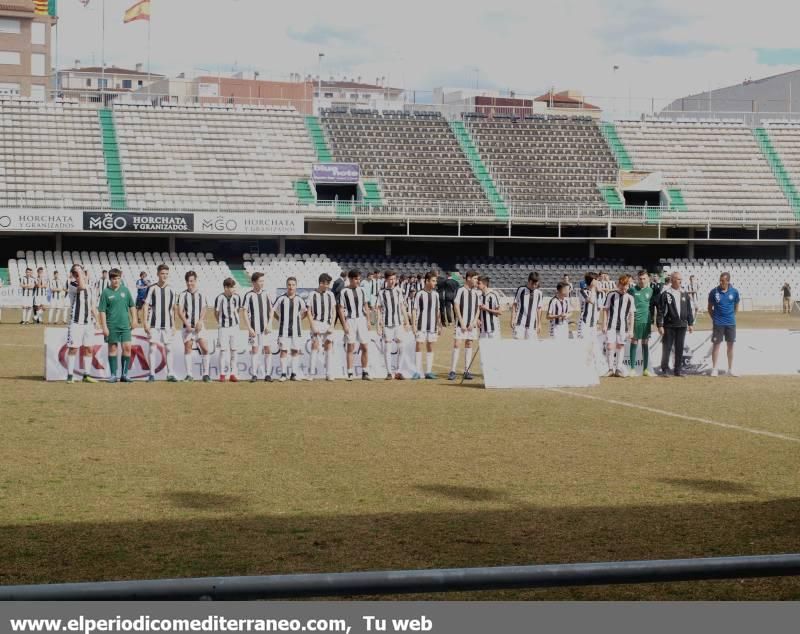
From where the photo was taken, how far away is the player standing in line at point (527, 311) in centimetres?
2147

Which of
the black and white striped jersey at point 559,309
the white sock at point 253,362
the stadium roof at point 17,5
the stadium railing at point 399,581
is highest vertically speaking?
the stadium roof at point 17,5

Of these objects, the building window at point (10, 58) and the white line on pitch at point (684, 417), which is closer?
the white line on pitch at point (684, 417)

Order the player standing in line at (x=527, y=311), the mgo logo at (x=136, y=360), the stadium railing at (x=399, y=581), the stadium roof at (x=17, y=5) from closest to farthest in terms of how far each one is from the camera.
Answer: the stadium railing at (x=399, y=581) < the mgo logo at (x=136, y=360) < the player standing in line at (x=527, y=311) < the stadium roof at (x=17, y=5)

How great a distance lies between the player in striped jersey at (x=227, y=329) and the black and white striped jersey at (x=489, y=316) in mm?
4241

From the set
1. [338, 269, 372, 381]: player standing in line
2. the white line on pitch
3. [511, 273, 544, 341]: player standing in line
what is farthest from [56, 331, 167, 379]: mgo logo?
the white line on pitch

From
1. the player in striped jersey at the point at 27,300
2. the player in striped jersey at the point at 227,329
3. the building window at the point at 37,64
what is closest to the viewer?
the player in striped jersey at the point at 227,329

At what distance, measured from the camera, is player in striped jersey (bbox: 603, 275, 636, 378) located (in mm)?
21062

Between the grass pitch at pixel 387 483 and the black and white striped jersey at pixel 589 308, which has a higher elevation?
the black and white striped jersey at pixel 589 308

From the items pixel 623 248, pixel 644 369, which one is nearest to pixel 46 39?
pixel 623 248

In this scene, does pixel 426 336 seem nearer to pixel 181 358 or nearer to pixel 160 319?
pixel 181 358

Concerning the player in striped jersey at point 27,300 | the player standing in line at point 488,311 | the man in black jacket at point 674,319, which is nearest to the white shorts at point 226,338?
the player standing in line at point 488,311

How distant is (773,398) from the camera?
17.8 metres

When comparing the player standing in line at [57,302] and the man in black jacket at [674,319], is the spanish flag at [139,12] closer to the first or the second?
the player standing in line at [57,302]
